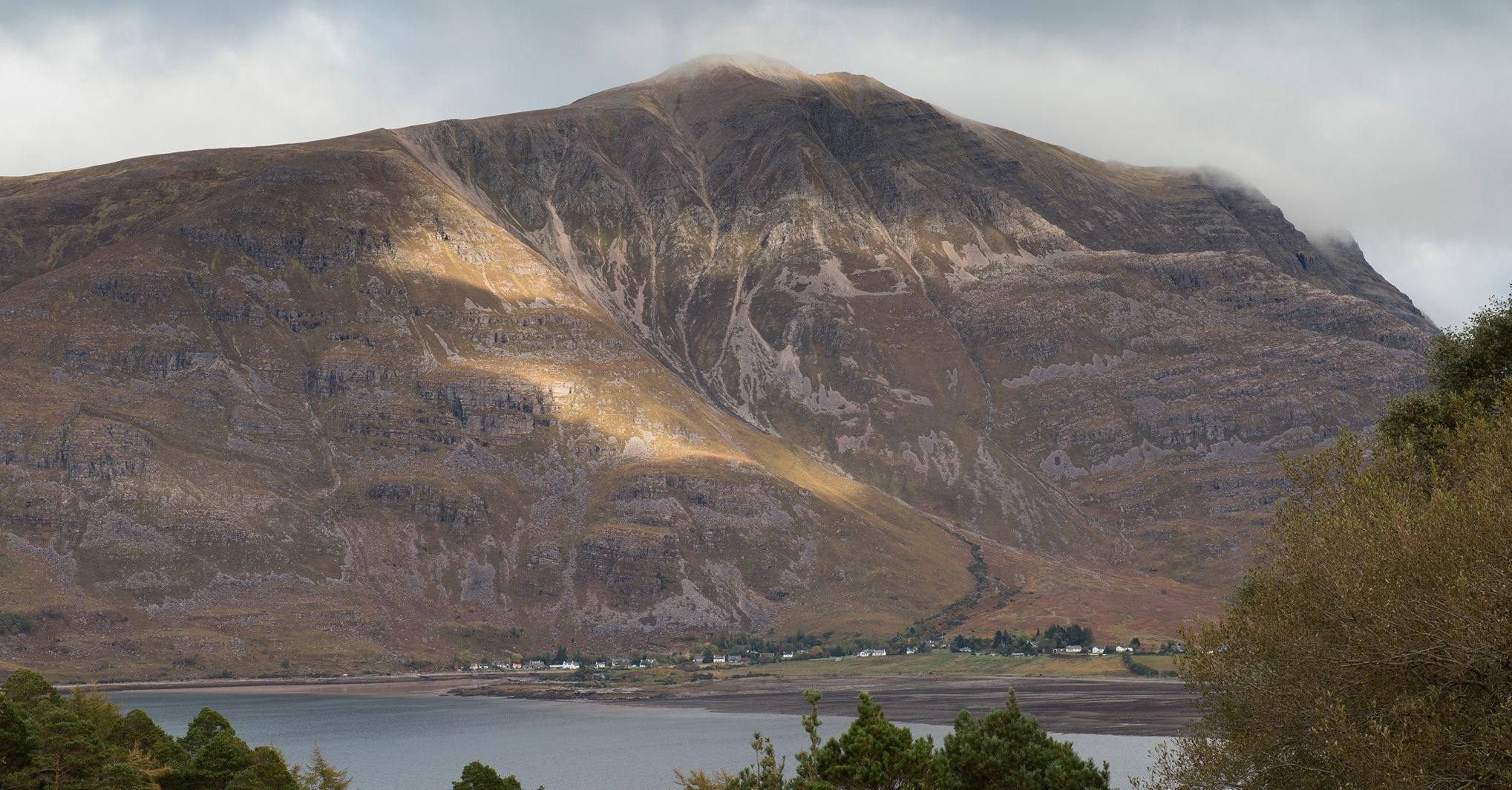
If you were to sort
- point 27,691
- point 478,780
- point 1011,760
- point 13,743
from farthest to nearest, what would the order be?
1. point 27,691
2. point 478,780
3. point 13,743
4. point 1011,760

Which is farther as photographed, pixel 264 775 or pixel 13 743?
pixel 264 775

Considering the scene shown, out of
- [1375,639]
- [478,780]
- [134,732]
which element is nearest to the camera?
[1375,639]

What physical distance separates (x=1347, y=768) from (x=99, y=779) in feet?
212

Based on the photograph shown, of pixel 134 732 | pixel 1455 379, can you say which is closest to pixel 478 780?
pixel 134 732

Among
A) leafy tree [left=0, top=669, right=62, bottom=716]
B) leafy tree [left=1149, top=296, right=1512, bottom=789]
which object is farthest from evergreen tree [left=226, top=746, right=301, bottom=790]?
leafy tree [left=1149, top=296, right=1512, bottom=789]

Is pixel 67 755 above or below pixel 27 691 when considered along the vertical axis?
below

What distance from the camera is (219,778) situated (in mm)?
90688

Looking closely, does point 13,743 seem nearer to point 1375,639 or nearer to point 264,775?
point 264,775

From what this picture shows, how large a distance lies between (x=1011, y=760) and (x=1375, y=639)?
519 inches

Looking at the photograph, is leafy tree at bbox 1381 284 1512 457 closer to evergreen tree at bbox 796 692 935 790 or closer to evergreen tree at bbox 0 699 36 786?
evergreen tree at bbox 796 692 935 790

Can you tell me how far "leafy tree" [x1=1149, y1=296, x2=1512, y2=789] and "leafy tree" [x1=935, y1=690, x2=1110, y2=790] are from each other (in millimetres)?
6355

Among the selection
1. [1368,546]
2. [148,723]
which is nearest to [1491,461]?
[1368,546]

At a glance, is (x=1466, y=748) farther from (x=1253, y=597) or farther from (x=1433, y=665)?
(x=1253, y=597)

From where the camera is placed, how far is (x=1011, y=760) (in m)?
50.7
